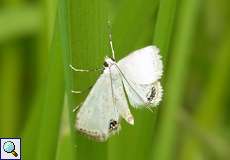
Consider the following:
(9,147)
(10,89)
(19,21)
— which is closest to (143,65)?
(9,147)

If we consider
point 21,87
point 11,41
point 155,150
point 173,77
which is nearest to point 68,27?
point 173,77

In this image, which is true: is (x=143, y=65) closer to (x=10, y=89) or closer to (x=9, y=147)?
(x=9, y=147)

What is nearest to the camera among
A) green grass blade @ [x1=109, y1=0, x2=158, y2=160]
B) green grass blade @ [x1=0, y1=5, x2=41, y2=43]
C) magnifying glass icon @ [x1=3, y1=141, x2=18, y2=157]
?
green grass blade @ [x1=109, y1=0, x2=158, y2=160]

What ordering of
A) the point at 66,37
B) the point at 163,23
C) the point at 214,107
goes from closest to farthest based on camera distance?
1. the point at 66,37
2. the point at 163,23
3. the point at 214,107

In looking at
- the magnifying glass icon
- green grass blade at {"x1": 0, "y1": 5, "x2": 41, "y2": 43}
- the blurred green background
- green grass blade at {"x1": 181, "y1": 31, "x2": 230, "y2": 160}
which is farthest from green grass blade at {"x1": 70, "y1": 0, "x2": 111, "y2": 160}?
green grass blade at {"x1": 181, "y1": 31, "x2": 230, "y2": 160}

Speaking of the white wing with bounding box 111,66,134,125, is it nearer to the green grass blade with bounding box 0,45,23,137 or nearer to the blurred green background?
the blurred green background

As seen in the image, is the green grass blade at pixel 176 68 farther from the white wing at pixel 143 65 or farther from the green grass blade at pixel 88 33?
the green grass blade at pixel 88 33

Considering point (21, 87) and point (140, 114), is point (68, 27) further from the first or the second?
point (21, 87)
